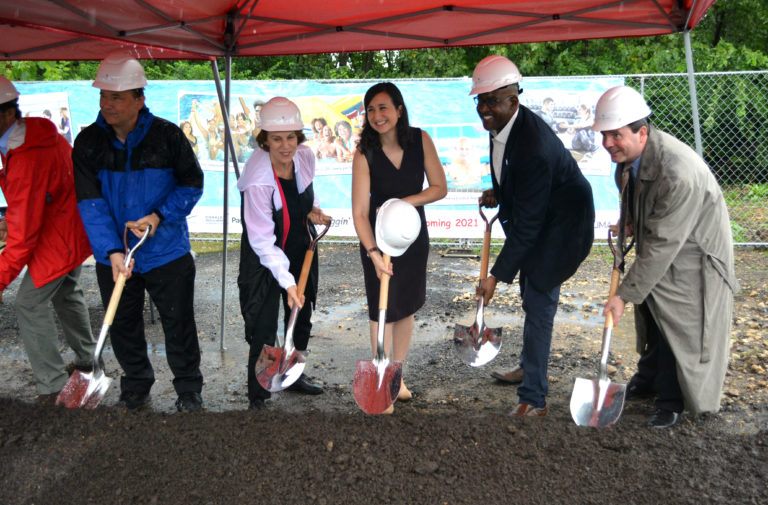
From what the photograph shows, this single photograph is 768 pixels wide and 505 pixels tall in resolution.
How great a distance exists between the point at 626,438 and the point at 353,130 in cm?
590

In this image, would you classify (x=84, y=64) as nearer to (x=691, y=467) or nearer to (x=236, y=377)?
(x=236, y=377)

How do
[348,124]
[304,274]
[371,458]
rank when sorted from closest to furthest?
[371,458] < [304,274] < [348,124]

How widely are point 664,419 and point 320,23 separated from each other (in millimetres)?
3139

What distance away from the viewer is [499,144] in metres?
3.16

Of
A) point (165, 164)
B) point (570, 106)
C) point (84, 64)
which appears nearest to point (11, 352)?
point (165, 164)

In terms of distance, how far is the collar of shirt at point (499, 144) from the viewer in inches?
120

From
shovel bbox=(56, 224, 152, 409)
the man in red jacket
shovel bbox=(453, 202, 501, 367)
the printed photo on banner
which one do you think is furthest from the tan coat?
the printed photo on banner

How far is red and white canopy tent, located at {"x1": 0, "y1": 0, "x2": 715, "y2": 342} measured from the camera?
371cm

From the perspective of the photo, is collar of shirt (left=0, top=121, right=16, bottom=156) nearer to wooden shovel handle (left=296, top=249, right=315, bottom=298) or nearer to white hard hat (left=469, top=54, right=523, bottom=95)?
wooden shovel handle (left=296, top=249, right=315, bottom=298)

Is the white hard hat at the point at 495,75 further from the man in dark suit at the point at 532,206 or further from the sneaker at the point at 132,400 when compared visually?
the sneaker at the point at 132,400

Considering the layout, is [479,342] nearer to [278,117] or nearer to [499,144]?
[499,144]

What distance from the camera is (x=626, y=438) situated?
255 centimetres

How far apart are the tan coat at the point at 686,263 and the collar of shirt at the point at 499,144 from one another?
630 millimetres

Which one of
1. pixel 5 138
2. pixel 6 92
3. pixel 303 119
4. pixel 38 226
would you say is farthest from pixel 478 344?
pixel 303 119
